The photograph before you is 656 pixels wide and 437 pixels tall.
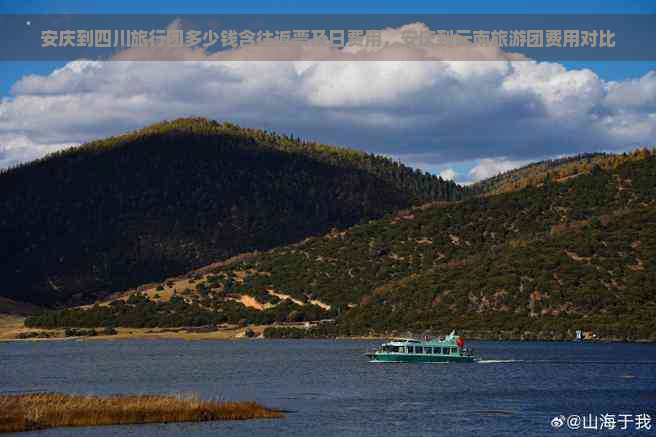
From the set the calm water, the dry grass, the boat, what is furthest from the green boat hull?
the dry grass

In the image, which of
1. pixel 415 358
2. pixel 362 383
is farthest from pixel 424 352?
pixel 362 383

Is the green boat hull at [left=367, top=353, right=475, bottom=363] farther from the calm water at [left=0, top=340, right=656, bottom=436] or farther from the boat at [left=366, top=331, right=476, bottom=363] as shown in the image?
the calm water at [left=0, top=340, right=656, bottom=436]

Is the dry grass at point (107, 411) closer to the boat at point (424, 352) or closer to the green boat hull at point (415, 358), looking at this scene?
the green boat hull at point (415, 358)

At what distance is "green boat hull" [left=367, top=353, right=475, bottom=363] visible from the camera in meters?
131

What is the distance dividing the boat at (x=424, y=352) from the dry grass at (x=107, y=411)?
5342cm

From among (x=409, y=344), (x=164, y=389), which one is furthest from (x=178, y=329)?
(x=164, y=389)

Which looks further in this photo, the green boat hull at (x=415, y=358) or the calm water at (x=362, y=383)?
the green boat hull at (x=415, y=358)

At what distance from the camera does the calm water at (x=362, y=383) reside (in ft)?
253

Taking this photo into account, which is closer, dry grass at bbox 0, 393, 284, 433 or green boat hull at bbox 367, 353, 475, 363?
dry grass at bbox 0, 393, 284, 433

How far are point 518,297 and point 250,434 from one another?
326ft

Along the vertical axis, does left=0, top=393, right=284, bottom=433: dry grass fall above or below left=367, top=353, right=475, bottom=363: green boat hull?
below

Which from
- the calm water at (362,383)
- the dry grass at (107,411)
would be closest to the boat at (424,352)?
the calm water at (362,383)

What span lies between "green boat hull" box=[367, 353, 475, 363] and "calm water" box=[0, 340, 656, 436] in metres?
1.28

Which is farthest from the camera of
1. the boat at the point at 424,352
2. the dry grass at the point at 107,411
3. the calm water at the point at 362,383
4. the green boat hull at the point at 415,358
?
the boat at the point at 424,352
